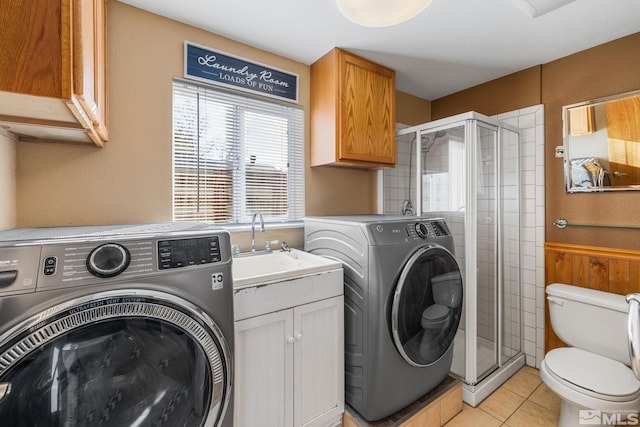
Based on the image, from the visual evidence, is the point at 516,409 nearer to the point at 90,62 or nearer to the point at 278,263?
the point at 278,263

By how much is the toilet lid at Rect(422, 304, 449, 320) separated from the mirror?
1.39 metres

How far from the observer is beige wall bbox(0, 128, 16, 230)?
1179mm

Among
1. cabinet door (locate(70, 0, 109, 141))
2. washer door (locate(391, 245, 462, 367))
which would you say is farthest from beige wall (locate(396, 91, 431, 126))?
cabinet door (locate(70, 0, 109, 141))

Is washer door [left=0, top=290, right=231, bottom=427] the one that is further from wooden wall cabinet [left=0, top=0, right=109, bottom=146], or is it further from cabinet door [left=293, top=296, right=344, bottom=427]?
wooden wall cabinet [left=0, top=0, right=109, bottom=146]

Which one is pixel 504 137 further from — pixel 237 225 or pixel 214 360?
pixel 214 360

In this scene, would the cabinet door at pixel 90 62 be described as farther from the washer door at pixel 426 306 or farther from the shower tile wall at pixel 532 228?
the shower tile wall at pixel 532 228

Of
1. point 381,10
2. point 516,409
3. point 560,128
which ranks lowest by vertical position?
point 516,409

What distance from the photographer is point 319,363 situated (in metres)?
1.50

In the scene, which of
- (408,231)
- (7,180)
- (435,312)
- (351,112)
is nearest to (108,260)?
(7,180)

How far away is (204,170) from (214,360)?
1.20 m

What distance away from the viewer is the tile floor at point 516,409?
1769mm

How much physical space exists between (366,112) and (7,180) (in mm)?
2037

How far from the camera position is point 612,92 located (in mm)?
1973

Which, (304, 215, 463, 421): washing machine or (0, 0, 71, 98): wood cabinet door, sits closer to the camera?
(0, 0, 71, 98): wood cabinet door
